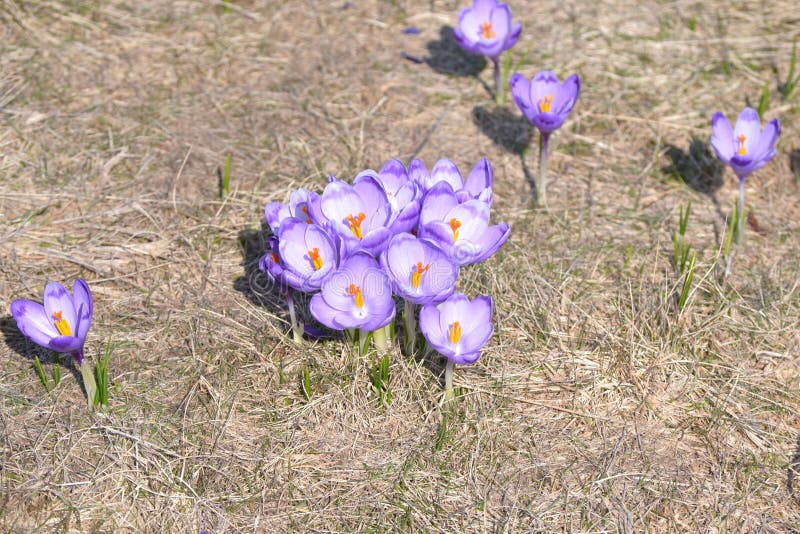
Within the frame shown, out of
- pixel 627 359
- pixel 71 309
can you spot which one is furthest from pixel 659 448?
pixel 71 309

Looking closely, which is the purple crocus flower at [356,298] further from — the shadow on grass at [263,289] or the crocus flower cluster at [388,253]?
the shadow on grass at [263,289]

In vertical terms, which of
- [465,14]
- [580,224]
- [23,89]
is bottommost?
[580,224]

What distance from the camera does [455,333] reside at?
99.2 inches

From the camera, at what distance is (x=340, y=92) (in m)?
3.92

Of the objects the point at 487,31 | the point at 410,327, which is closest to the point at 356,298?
the point at 410,327

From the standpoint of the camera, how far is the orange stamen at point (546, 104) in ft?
10.6

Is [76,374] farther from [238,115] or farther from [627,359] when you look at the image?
[627,359]

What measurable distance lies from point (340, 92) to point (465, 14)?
652 millimetres

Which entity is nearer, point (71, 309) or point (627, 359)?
point (71, 309)

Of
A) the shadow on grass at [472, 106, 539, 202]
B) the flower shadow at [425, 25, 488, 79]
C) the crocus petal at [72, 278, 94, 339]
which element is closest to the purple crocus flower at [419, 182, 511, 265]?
the crocus petal at [72, 278, 94, 339]

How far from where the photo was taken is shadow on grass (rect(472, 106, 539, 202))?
373 centimetres

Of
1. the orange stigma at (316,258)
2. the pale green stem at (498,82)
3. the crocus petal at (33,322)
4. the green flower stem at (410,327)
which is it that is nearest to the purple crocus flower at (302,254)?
the orange stigma at (316,258)

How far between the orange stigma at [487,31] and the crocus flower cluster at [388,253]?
A: 139 cm

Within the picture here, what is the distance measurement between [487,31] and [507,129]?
0.45 m
